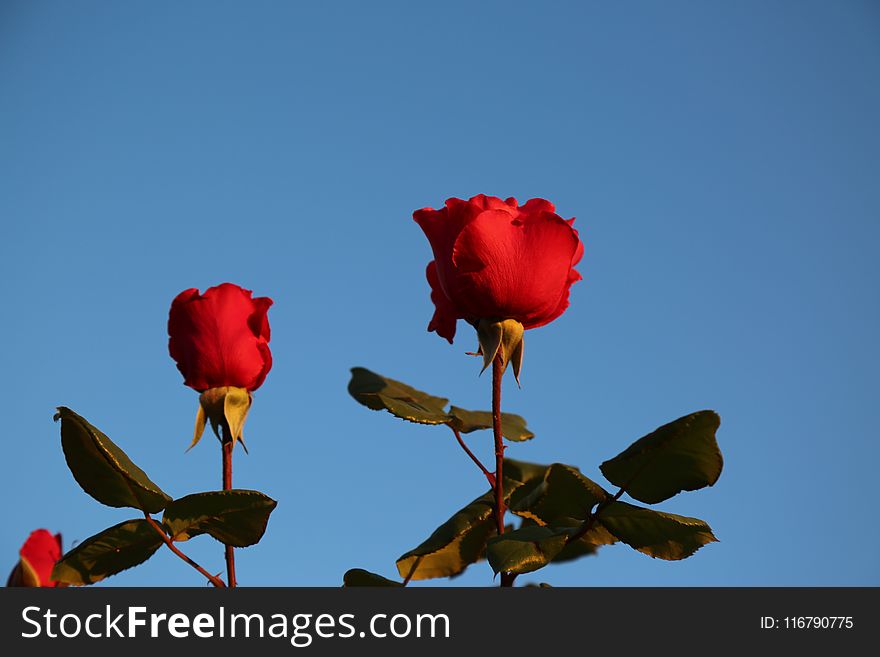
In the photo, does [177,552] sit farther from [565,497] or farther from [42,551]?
[42,551]

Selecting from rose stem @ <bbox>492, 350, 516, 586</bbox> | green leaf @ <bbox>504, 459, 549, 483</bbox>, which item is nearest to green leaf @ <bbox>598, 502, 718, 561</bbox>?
rose stem @ <bbox>492, 350, 516, 586</bbox>

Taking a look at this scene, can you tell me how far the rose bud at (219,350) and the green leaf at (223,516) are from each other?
0.31m

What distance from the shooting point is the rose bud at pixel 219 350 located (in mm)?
1636

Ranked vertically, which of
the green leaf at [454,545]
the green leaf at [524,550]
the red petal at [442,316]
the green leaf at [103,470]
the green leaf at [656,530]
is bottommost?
the green leaf at [524,550]

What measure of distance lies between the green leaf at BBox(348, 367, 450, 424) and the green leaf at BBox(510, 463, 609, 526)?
0.22 meters

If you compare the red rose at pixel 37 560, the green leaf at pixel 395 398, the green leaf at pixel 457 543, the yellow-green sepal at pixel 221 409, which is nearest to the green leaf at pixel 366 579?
the green leaf at pixel 457 543

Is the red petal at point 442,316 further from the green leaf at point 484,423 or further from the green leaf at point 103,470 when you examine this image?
the green leaf at point 103,470

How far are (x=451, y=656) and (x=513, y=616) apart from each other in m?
0.09

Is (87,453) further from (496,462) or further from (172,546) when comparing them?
(496,462)

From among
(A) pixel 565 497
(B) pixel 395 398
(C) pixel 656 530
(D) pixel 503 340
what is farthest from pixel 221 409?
(C) pixel 656 530

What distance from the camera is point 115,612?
1137 millimetres

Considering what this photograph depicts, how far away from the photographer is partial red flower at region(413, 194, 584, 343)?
1407 millimetres

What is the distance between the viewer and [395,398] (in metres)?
1.67

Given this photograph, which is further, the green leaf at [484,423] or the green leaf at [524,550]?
the green leaf at [484,423]
